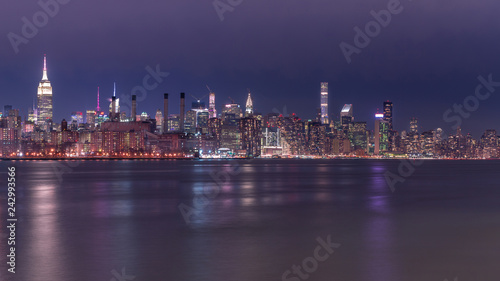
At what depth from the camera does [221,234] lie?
32.7 m

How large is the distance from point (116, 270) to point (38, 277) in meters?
2.88

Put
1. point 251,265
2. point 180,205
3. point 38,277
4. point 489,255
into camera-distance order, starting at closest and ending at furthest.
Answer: point 38,277 < point 251,265 < point 489,255 < point 180,205

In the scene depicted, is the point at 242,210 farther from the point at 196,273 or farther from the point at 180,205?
the point at 196,273

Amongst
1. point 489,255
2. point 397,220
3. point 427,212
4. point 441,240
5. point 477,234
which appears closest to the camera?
point 489,255

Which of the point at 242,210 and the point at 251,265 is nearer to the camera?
the point at 251,265

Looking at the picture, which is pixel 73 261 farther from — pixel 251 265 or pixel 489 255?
pixel 489 255

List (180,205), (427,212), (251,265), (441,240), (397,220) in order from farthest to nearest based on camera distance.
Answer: (180,205) → (427,212) → (397,220) → (441,240) → (251,265)

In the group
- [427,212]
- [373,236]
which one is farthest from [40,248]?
[427,212]

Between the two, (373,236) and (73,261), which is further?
(373,236)

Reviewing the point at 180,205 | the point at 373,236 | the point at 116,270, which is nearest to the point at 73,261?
the point at 116,270

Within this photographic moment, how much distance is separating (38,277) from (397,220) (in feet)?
86.0

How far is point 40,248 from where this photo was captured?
89.8ft

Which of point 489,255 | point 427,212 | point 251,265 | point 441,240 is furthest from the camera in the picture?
point 427,212

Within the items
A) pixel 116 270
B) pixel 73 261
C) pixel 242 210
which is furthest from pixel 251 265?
pixel 242 210
